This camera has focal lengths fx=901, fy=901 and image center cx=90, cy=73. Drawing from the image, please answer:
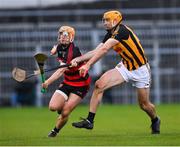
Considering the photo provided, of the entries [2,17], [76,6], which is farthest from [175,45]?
[2,17]

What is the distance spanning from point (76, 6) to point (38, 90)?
15.8 feet

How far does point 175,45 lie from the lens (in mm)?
37594

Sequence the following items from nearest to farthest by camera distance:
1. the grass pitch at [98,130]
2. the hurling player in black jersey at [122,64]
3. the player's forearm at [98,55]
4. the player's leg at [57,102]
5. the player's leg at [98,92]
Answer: the grass pitch at [98,130], the player's forearm at [98,55], the player's leg at [98,92], the hurling player in black jersey at [122,64], the player's leg at [57,102]

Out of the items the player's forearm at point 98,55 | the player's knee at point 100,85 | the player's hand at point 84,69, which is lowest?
the player's knee at point 100,85

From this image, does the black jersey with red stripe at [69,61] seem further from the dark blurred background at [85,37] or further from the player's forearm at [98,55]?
the dark blurred background at [85,37]

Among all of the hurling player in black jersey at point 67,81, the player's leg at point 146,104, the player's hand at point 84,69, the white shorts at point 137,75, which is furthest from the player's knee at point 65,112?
the player's leg at point 146,104

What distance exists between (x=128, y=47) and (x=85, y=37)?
773 inches

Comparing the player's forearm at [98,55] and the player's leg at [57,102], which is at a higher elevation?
the player's forearm at [98,55]

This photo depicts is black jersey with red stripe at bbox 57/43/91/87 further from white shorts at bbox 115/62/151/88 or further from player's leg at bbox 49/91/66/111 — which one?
white shorts at bbox 115/62/151/88

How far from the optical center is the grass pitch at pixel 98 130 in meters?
16.5

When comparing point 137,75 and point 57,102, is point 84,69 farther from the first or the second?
point 137,75

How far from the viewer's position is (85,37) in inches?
1489

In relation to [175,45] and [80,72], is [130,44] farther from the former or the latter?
[175,45]

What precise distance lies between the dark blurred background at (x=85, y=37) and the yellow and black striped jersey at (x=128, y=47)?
1725 centimetres
